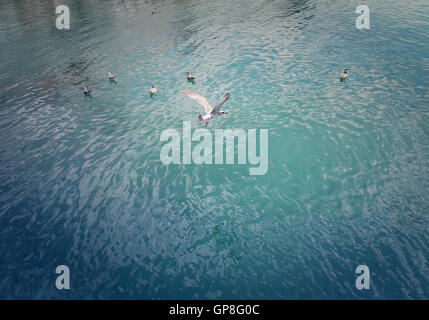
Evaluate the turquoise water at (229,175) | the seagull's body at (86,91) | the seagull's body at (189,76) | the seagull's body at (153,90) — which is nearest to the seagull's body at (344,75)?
the turquoise water at (229,175)

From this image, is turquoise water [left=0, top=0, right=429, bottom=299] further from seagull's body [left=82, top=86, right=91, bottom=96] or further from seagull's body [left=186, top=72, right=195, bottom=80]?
seagull's body [left=186, top=72, right=195, bottom=80]

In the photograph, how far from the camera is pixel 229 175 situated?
19.2 m

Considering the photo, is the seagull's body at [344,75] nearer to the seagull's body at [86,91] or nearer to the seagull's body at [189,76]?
the seagull's body at [189,76]

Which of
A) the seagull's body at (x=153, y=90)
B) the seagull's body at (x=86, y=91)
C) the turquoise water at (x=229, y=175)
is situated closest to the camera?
the turquoise water at (x=229, y=175)

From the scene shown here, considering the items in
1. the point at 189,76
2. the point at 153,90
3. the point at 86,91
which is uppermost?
the point at 86,91

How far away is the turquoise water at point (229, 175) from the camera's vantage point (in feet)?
44.4

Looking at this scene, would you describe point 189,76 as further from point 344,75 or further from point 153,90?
point 344,75

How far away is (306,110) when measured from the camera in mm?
24453

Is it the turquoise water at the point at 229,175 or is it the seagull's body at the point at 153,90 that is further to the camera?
the seagull's body at the point at 153,90

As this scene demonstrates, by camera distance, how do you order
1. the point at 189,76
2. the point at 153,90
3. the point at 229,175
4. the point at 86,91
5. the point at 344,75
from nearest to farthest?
1. the point at 229,175
2. the point at 344,75
3. the point at 153,90
4. the point at 86,91
5. the point at 189,76

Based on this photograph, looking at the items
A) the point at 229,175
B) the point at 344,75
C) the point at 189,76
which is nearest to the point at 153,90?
the point at 189,76

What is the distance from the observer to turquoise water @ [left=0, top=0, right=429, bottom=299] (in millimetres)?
13531

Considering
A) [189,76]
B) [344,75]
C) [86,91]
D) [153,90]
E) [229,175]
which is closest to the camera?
[229,175]
